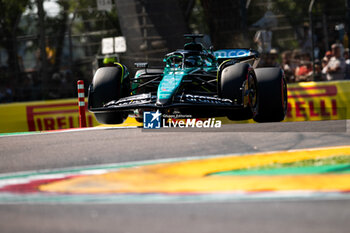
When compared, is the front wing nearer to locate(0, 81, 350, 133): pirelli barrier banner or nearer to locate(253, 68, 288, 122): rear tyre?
locate(253, 68, 288, 122): rear tyre

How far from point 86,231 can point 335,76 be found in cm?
1105

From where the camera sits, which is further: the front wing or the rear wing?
the rear wing

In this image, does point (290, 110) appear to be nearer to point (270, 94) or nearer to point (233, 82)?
point (270, 94)

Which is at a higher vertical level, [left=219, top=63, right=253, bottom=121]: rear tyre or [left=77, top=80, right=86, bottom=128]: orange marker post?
[left=219, top=63, right=253, bottom=121]: rear tyre

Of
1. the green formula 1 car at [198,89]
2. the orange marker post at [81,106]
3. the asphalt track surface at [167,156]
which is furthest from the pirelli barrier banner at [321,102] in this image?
the orange marker post at [81,106]

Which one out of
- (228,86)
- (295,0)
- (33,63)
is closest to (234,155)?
(228,86)

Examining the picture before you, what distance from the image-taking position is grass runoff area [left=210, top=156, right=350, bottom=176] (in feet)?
20.5

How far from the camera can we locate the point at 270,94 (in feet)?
34.3

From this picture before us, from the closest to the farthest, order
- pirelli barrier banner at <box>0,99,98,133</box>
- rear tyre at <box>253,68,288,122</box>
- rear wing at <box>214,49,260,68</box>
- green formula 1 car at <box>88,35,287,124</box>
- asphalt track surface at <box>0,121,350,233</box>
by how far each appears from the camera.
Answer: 1. asphalt track surface at <box>0,121,350,233</box>
2. green formula 1 car at <box>88,35,287,124</box>
3. rear tyre at <box>253,68,288,122</box>
4. rear wing at <box>214,49,260,68</box>
5. pirelli barrier banner at <box>0,99,98,133</box>

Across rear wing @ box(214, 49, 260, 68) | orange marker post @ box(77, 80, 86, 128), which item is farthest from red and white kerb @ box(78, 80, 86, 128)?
rear wing @ box(214, 49, 260, 68)

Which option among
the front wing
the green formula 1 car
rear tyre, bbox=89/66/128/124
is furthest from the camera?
rear tyre, bbox=89/66/128/124

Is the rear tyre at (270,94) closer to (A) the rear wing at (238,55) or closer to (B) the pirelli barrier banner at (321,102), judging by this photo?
(A) the rear wing at (238,55)

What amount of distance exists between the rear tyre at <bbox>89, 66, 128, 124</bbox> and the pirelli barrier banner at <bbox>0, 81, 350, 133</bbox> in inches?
86.2

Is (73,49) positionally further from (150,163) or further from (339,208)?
(339,208)
